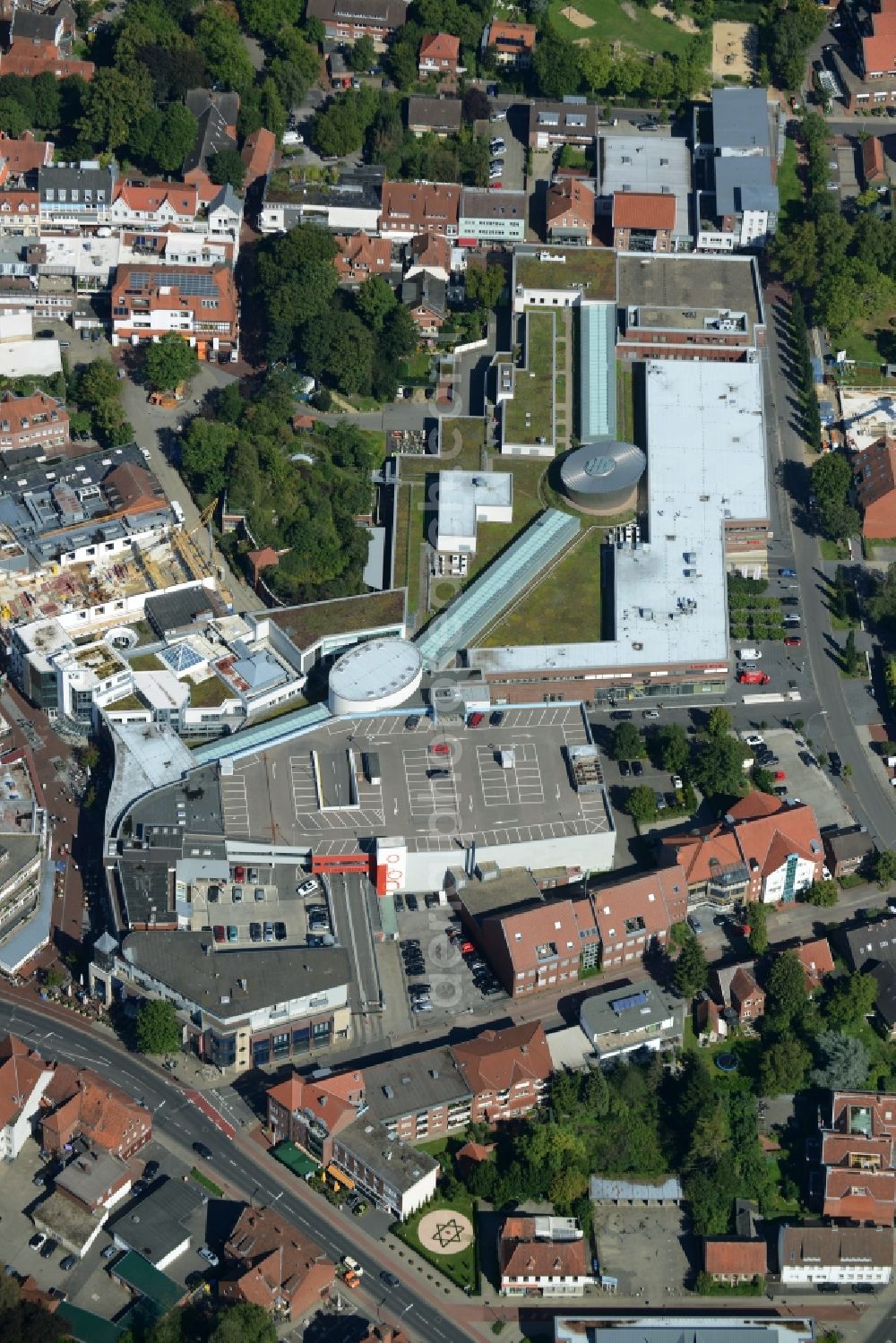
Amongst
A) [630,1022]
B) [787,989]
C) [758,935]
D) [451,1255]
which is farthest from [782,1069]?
[451,1255]

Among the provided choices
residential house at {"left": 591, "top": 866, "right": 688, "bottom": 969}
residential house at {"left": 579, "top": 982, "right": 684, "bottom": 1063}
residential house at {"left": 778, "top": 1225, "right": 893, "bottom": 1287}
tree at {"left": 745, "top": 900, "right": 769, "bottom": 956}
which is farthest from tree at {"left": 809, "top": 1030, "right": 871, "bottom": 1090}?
residential house at {"left": 591, "top": 866, "right": 688, "bottom": 969}

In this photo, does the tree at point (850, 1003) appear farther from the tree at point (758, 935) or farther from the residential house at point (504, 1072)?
the residential house at point (504, 1072)

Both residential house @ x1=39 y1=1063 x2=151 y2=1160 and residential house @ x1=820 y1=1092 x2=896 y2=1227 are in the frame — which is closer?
residential house @ x1=39 y1=1063 x2=151 y2=1160

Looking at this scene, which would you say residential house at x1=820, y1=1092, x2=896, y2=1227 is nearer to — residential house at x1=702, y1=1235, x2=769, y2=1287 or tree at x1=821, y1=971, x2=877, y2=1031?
residential house at x1=702, y1=1235, x2=769, y2=1287

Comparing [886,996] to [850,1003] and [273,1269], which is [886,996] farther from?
[273,1269]

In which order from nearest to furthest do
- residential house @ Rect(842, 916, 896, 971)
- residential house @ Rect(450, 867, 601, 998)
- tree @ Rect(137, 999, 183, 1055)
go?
tree @ Rect(137, 999, 183, 1055) → residential house @ Rect(450, 867, 601, 998) → residential house @ Rect(842, 916, 896, 971)

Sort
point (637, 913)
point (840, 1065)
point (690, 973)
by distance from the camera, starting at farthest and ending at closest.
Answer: point (637, 913) → point (690, 973) → point (840, 1065)

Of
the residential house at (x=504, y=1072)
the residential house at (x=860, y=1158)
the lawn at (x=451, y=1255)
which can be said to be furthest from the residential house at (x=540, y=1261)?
the residential house at (x=860, y=1158)
